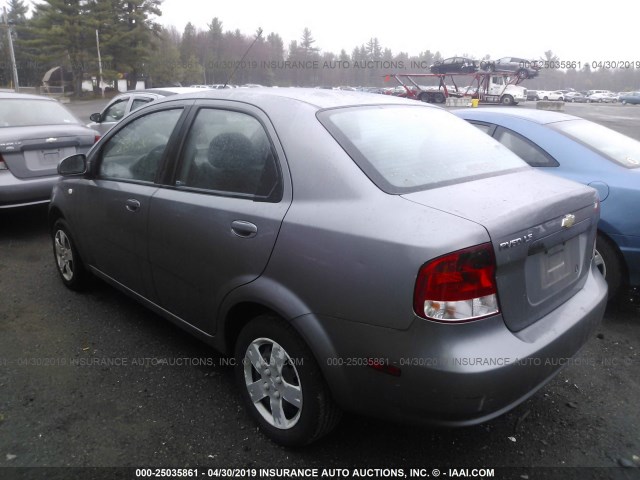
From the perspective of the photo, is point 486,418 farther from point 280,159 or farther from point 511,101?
point 511,101

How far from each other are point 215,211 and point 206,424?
1115 millimetres

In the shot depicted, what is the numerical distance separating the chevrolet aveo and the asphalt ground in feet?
0.82

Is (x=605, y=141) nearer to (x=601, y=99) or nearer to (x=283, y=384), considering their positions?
(x=283, y=384)

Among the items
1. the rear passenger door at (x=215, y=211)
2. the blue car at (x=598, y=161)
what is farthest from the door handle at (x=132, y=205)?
the blue car at (x=598, y=161)

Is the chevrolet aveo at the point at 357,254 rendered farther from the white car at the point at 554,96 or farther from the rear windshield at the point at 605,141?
the white car at the point at 554,96

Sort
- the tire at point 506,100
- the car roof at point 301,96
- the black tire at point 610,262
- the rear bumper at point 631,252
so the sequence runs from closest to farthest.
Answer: the car roof at point 301,96 → the rear bumper at point 631,252 → the black tire at point 610,262 → the tire at point 506,100

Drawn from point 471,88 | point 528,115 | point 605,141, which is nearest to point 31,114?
point 528,115

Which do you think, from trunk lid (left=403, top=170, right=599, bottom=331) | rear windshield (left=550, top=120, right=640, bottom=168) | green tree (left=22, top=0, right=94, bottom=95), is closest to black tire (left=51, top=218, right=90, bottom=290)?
trunk lid (left=403, top=170, right=599, bottom=331)

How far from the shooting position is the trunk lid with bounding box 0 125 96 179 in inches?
219

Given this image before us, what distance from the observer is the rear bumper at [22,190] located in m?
5.49

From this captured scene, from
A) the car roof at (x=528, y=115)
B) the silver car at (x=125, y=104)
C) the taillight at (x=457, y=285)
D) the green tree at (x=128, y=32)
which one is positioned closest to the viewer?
the taillight at (x=457, y=285)

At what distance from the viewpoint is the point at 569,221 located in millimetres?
2314

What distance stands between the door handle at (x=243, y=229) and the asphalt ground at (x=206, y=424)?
3.35 ft

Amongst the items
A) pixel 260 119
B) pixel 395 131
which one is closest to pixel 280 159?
pixel 260 119
